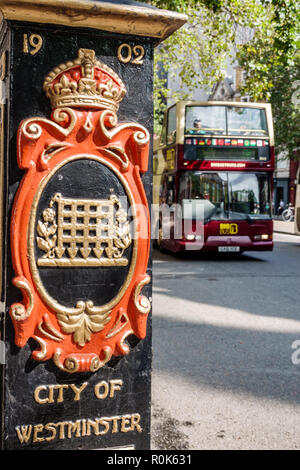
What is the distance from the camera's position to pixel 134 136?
6.64 ft

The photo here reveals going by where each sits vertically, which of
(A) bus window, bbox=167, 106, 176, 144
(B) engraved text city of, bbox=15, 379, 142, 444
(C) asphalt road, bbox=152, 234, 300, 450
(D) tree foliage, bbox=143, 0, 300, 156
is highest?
(D) tree foliage, bbox=143, 0, 300, 156

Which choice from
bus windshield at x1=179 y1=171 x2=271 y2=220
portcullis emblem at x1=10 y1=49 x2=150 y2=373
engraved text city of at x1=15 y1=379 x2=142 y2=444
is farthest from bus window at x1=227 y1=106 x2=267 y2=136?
engraved text city of at x1=15 y1=379 x2=142 y2=444

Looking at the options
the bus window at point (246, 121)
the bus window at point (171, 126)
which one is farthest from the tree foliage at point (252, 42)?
the bus window at point (171, 126)

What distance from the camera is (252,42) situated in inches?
565

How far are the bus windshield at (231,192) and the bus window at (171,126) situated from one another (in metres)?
1.10

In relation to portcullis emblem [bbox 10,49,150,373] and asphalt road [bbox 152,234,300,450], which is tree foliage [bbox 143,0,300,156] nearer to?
asphalt road [bbox 152,234,300,450]

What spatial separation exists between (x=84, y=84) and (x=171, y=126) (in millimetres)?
11303

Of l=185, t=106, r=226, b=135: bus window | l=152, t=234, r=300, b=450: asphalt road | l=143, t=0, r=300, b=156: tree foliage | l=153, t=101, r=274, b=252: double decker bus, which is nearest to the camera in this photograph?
l=152, t=234, r=300, b=450: asphalt road

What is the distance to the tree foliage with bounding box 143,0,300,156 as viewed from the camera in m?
10.8

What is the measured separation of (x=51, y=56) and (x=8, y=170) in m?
0.44

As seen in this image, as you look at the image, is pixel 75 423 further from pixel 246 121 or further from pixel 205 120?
pixel 246 121

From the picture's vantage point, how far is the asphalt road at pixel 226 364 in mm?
3238

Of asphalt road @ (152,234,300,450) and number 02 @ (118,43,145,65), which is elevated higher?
number 02 @ (118,43,145,65)

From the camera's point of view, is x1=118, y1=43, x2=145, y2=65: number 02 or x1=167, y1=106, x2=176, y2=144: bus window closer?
x1=118, y1=43, x2=145, y2=65: number 02
